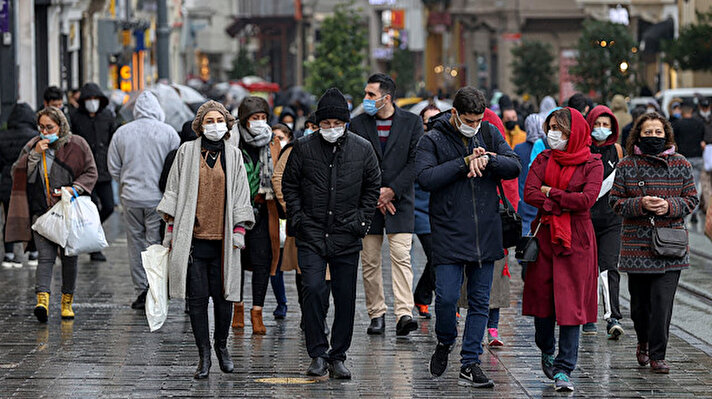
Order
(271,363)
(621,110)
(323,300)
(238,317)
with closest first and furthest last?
(323,300)
(271,363)
(238,317)
(621,110)

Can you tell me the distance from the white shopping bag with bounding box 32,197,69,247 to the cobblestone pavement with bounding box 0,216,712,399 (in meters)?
0.69

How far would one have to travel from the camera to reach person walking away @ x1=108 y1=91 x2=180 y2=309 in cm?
1288

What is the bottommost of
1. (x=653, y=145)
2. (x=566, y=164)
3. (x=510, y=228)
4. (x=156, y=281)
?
(x=156, y=281)

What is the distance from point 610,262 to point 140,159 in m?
4.14

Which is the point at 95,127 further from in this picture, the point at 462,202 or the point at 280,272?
the point at 462,202

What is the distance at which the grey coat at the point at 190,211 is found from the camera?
31.6 feet

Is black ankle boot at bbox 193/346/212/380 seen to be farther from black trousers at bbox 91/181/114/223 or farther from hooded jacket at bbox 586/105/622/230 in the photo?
black trousers at bbox 91/181/114/223

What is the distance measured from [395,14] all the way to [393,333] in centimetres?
7176

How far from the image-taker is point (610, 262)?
11.8 meters

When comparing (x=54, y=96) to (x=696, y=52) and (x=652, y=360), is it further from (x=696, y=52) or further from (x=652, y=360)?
(x=696, y=52)

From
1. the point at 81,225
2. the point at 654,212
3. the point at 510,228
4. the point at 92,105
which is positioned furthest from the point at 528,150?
the point at 92,105

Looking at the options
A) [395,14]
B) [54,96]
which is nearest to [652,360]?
[54,96]

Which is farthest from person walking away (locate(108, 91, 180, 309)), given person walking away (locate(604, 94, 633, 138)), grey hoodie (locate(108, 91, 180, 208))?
person walking away (locate(604, 94, 633, 138))

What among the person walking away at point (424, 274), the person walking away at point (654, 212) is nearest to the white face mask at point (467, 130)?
the person walking away at point (654, 212)
